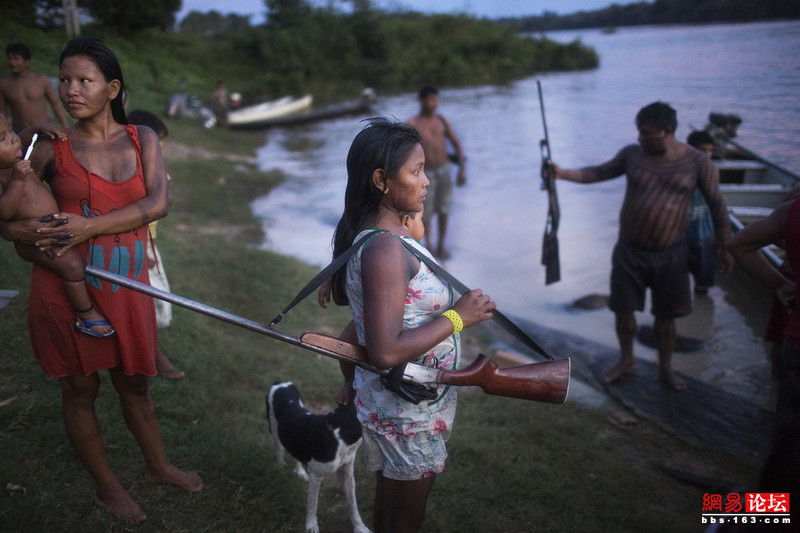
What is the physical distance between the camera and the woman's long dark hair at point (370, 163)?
1.82 m

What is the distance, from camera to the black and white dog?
2605 millimetres

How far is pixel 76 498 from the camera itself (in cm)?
263

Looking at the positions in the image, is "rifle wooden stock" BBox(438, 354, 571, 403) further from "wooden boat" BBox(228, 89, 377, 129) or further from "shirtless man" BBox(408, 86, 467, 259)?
"wooden boat" BBox(228, 89, 377, 129)

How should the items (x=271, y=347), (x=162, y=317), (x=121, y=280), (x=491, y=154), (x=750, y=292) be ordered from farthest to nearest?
1. (x=491, y=154)
2. (x=750, y=292)
3. (x=271, y=347)
4. (x=162, y=317)
5. (x=121, y=280)

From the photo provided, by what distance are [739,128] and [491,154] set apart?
28.7 ft

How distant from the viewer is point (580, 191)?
43.3 feet

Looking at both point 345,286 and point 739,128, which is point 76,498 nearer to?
point 345,286

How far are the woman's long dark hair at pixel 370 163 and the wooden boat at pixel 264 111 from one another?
1858cm

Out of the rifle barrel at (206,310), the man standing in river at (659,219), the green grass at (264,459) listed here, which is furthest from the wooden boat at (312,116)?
the rifle barrel at (206,310)

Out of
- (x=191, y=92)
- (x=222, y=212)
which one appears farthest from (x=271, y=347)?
(x=191, y=92)

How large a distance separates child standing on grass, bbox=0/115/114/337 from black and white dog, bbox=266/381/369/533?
0.98 meters

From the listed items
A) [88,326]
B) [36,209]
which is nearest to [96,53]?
[36,209]

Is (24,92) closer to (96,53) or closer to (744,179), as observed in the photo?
(96,53)

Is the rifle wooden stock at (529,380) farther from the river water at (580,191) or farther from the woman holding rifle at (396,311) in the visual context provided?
the river water at (580,191)
